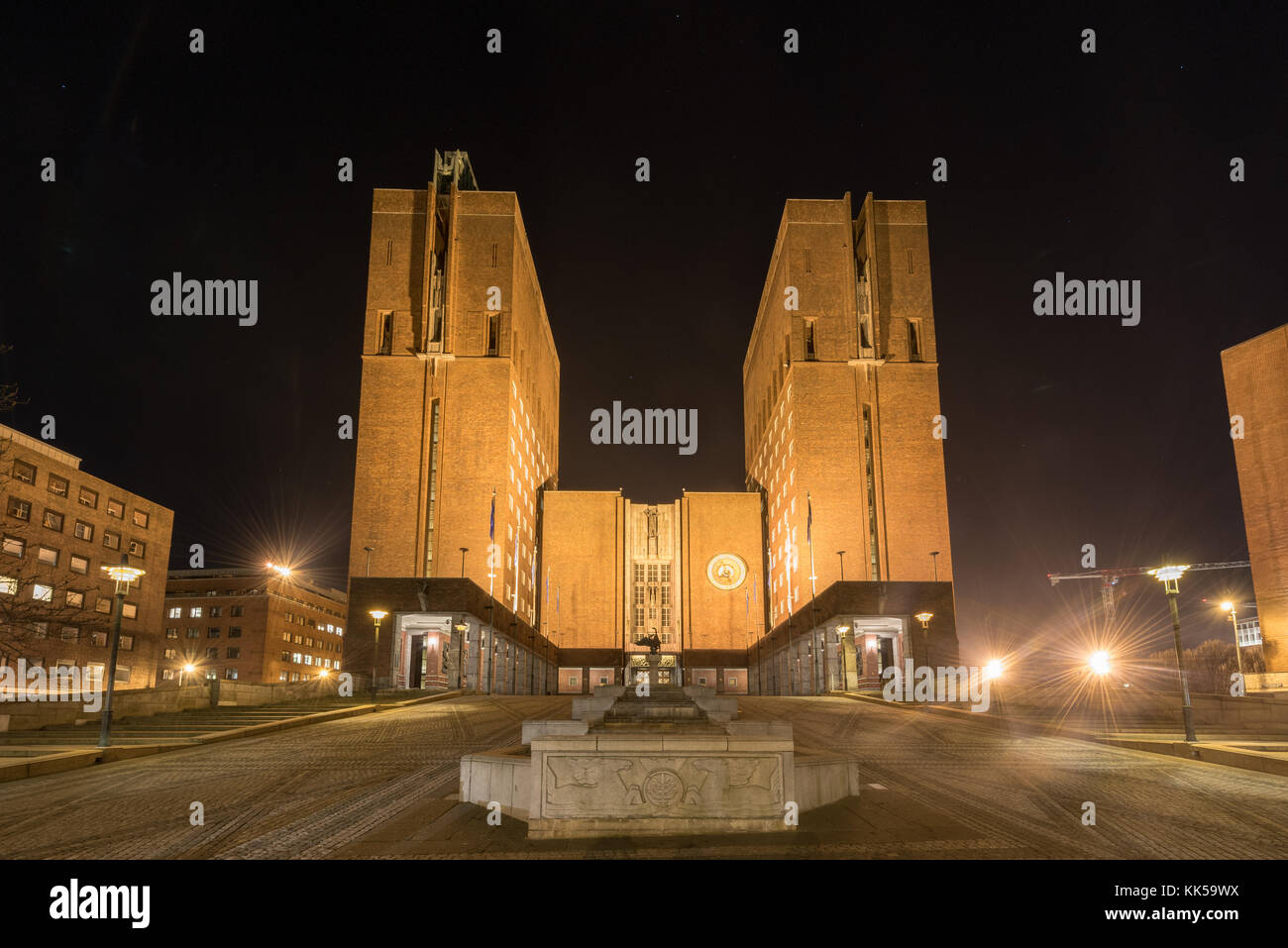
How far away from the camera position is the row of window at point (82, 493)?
54625 mm

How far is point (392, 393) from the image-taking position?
188 feet

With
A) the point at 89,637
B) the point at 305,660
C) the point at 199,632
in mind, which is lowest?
the point at 305,660

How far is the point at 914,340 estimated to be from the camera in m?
61.7

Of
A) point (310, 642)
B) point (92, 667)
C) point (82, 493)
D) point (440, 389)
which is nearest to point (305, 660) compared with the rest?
point (310, 642)

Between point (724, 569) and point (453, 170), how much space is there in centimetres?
4304

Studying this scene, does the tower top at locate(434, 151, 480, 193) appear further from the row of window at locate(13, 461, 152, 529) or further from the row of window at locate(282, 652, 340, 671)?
the row of window at locate(282, 652, 340, 671)

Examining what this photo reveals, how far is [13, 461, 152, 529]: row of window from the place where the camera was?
54625mm

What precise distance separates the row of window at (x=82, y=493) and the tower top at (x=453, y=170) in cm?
3603

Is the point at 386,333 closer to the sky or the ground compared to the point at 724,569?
closer to the sky

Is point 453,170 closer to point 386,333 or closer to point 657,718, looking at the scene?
point 386,333

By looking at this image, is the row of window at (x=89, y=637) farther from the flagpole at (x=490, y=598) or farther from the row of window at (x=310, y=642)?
the row of window at (x=310, y=642)
